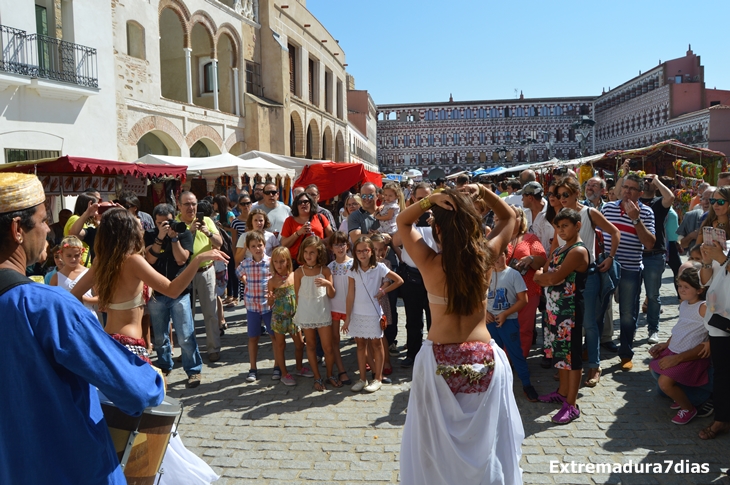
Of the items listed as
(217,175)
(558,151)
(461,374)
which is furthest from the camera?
(558,151)

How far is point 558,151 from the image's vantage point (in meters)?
80.1

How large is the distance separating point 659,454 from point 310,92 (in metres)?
32.3

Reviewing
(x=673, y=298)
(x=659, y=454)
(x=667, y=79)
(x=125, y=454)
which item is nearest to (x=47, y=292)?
(x=125, y=454)

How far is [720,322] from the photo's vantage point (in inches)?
158

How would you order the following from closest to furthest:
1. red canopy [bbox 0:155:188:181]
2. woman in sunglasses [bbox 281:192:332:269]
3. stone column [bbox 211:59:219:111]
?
1. woman in sunglasses [bbox 281:192:332:269]
2. red canopy [bbox 0:155:188:181]
3. stone column [bbox 211:59:219:111]

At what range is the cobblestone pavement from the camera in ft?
12.7

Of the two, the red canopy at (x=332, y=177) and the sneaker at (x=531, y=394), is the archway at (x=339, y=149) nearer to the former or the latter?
the red canopy at (x=332, y=177)

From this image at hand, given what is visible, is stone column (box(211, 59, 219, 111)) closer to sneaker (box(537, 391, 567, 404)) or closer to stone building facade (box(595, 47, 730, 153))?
sneaker (box(537, 391, 567, 404))

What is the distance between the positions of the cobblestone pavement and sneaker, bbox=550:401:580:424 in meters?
0.05

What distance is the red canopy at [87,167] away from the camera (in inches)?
349

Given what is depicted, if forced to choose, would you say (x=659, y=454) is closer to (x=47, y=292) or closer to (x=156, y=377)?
(x=156, y=377)

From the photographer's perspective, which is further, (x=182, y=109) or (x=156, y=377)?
(x=182, y=109)

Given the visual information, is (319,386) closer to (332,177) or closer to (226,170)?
(226,170)

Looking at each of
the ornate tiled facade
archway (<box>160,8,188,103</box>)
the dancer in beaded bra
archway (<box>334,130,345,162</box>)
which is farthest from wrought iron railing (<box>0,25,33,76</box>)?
the ornate tiled facade
